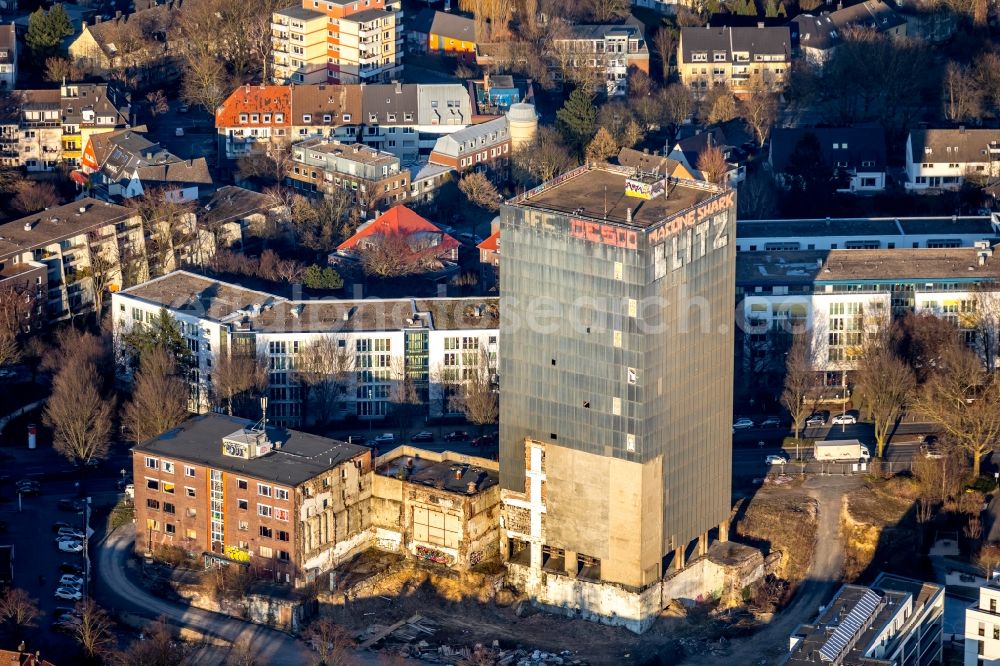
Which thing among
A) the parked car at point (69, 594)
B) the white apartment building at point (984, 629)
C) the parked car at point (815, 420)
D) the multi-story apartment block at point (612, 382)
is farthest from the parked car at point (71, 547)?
the white apartment building at point (984, 629)

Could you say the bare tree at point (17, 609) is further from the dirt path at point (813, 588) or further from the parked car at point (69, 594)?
the dirt path at point (813, 588)

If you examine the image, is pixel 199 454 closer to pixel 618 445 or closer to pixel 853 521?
pixel 618 445

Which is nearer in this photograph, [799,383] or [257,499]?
[257,499]

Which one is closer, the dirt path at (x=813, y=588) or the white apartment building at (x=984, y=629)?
the white apartment building at (x=984, y=629)

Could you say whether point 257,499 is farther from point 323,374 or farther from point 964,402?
point 964,402

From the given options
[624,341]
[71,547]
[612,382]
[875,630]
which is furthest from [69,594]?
[875,630]

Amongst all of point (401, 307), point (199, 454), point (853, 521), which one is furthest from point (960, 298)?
point (199, 454)

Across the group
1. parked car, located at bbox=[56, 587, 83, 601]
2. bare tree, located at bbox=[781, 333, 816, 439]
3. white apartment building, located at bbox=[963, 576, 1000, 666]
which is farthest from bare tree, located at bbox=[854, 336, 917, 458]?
parked car, located at bbox=[56, 587, 83, 601]

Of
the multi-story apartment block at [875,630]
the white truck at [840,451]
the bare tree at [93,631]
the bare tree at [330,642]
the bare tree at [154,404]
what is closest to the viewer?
the multi-story apartment block at [875,630]
